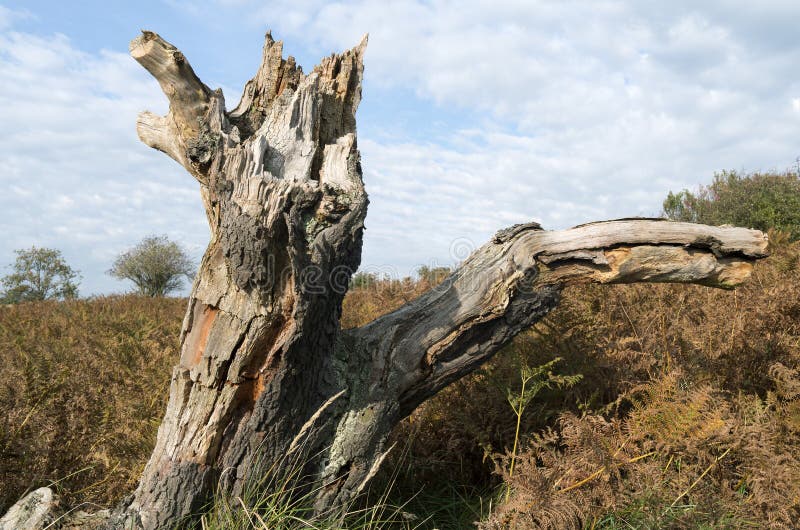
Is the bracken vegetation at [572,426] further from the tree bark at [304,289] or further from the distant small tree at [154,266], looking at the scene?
the distant small tree at [154,266]

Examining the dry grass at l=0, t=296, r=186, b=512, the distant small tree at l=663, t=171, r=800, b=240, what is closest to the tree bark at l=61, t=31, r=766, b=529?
the dry grass at l=0, t=296, r=186, b=512

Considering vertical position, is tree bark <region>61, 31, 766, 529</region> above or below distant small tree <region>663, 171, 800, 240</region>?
below

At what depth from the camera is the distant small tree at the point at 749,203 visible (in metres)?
16.6

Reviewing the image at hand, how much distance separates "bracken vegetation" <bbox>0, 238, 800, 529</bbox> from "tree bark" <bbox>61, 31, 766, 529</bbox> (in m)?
0.33

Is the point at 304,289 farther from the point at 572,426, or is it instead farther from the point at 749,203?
the point at 749,203

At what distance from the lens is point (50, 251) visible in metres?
26.7

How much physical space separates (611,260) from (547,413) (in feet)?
3.90

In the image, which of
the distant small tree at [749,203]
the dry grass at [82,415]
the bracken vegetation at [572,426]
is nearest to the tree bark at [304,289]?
the bracken vegetation at [572,426]

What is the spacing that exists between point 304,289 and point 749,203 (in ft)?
61.0

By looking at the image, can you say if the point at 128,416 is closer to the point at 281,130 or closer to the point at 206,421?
the point at 206,421

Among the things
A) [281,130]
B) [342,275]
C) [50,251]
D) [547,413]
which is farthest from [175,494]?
[50,251]

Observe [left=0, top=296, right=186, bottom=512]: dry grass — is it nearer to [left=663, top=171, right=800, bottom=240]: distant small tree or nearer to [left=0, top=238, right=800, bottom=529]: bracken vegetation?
[left=0, top=238, right=800, bottom=529]: bracken vegetation

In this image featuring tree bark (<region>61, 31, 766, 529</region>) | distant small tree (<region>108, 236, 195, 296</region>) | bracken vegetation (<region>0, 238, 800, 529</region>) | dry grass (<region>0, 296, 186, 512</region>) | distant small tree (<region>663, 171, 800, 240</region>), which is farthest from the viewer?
distant small tree (<region>108, 236, 195, 296</region>)

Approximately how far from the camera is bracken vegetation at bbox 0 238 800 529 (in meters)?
3.43
